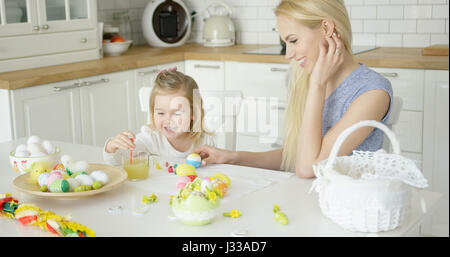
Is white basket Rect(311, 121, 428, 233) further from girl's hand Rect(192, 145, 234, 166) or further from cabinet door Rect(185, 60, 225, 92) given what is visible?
cabinet door Rect(185, 60, 225, 92)

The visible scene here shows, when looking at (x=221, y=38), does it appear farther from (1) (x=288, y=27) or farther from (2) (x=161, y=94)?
(1) (x=288, y=27)

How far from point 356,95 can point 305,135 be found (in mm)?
253

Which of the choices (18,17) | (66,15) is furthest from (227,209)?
(66,15)

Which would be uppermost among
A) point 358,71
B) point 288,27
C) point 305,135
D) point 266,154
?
point 288,27

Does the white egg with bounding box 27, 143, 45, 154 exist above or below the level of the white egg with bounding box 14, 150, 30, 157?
above

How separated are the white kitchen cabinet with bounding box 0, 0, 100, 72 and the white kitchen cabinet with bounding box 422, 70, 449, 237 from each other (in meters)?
2.01

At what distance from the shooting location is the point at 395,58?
3.25 meters

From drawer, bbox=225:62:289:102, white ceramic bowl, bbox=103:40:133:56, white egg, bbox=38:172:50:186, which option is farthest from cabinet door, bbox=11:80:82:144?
white egg, bbox=38:172:50:186

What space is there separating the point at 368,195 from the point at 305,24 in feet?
2.51

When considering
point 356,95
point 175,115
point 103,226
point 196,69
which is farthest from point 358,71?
point 196,69

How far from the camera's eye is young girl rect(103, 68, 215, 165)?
2.18 metres

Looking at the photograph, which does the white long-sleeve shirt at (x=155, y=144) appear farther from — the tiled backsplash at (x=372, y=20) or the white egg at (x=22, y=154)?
the tiled backsplash at (x=372, y=20)

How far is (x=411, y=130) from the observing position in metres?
3.24

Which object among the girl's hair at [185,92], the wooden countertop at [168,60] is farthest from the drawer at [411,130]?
the girl's hair at [185,92]
